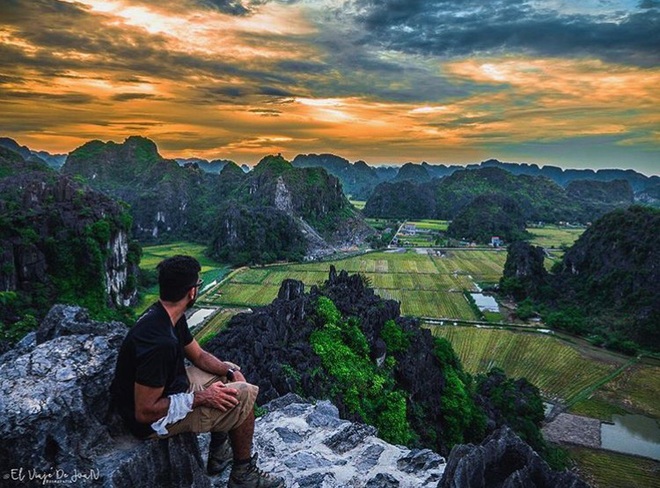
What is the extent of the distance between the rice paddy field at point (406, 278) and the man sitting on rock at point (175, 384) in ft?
158

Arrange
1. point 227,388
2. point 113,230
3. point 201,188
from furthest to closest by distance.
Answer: point 201,188 < point 113,230 < point 227,388

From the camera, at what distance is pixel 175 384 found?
198 inches

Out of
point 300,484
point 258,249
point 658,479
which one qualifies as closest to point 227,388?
point 300,484

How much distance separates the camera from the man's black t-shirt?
15.1 feet

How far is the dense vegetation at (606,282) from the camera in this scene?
45875mm

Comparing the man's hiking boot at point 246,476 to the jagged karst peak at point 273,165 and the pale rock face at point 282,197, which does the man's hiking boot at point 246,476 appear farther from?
the jagged karst peak at point 273,165

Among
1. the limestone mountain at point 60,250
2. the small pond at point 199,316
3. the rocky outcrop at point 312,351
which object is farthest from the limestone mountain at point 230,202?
the rocky outcrop at point 312,351

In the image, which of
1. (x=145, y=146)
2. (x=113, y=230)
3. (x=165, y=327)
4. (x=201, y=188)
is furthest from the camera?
(x=145, y=146)

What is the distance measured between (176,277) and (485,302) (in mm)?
57988

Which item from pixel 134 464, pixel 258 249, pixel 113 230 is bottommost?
pixel 258 249

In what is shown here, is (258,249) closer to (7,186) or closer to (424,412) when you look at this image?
(7,186)

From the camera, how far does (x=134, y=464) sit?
4.85 metres

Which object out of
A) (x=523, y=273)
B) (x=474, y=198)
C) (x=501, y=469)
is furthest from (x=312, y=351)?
(x=474, y=198)

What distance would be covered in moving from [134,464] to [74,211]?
161ft
